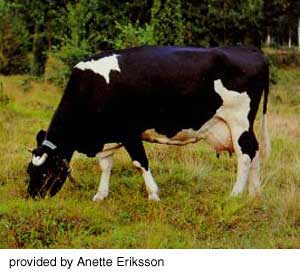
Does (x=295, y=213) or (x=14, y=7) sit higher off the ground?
(x=14, y=7)

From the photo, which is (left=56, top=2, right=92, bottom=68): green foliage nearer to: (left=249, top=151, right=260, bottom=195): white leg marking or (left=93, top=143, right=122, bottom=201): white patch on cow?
(left=93, top=143, right=122, bottom=201): white patch on cow

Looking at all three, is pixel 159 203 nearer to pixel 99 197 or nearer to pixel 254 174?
pixel 99 197

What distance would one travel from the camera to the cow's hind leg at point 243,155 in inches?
340

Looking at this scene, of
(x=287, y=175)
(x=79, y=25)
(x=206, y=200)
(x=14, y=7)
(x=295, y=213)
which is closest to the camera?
(x=295, y=213)

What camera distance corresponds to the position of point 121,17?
2709 centimetres

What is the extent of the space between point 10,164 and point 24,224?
9.59ft

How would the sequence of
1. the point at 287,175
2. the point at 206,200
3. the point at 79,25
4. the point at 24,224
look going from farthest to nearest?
the point at 79,25 → the point at 287,175 → the point at 206,200 → the point at 24,224

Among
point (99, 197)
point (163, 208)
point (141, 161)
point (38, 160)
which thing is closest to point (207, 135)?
point (141, 161)

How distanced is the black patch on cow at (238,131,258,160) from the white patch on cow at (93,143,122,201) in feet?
5.15

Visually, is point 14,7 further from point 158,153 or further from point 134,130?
point 134,130

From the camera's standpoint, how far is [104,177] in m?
8.86

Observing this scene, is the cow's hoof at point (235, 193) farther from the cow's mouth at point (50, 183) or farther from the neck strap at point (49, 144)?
the neck strap at point (49, 144)

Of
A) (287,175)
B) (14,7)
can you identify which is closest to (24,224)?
(287,175)

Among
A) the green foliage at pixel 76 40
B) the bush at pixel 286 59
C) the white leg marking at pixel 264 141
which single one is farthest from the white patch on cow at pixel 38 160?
the bush at pixel 286 59
